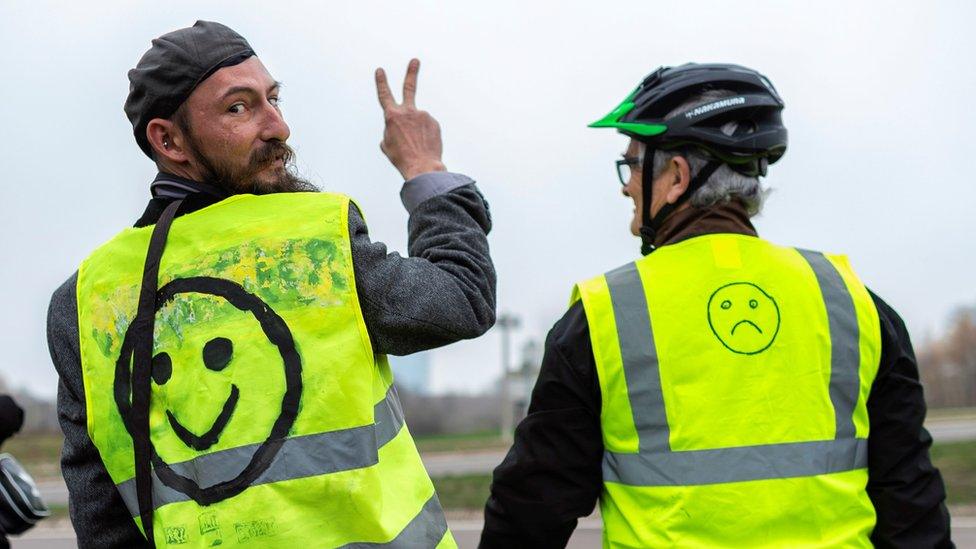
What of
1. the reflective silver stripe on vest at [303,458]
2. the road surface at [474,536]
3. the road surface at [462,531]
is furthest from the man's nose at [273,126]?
the road surface at [462,531]

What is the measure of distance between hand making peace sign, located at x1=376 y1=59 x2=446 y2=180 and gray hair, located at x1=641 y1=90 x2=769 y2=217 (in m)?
0.56

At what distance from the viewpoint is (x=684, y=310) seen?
2695 mm

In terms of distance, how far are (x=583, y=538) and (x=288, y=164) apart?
790 centimetres

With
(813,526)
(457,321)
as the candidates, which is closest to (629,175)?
(457,321)

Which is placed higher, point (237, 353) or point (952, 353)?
point (237, 353)

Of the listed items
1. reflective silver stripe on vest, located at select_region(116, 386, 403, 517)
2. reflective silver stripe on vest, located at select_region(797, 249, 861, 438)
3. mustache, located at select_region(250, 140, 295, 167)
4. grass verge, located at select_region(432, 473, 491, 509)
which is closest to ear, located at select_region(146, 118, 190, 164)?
mustache, located at select_region(250, 140, 295, 167)

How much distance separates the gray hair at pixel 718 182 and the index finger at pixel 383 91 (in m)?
0.66

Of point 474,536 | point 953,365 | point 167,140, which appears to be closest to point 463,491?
point 474,536

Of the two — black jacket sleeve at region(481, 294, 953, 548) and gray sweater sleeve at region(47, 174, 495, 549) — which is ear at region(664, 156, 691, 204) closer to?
black jacket sleeve at region(481, 294, 953, 548)

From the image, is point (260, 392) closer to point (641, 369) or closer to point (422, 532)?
point (422, 532)

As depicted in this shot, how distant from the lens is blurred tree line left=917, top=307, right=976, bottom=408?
163ft

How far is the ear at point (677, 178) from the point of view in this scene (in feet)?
9.41

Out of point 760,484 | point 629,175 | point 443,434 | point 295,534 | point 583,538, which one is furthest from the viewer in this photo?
point 443,434

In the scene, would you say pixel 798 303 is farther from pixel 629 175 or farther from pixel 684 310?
pixel 629 175
